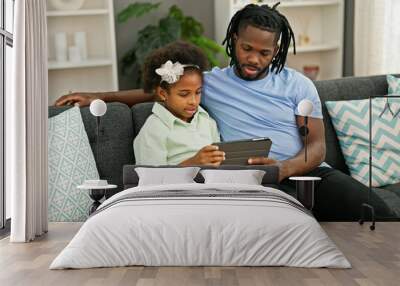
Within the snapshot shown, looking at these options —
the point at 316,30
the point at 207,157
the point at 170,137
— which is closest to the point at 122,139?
the point at 170,137

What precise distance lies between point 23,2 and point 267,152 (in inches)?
70.4

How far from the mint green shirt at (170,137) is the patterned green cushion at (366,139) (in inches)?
34.2

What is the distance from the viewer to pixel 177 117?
4.96m

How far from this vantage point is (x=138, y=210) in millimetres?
3605

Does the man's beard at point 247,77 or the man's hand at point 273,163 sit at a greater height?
the man's beard at point 247,77

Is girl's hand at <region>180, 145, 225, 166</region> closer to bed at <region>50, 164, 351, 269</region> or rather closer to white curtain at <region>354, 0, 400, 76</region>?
bed at <region>50, 164, 351, 269</region>

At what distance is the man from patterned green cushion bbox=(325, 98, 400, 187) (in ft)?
0.54

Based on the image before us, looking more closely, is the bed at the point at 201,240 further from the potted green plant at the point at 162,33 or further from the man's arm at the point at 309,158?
the potted green plant at the point at 162,33

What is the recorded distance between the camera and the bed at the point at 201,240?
138 inches

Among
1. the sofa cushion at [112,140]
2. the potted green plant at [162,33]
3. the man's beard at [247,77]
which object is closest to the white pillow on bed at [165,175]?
the sofa cushion at [112,140]

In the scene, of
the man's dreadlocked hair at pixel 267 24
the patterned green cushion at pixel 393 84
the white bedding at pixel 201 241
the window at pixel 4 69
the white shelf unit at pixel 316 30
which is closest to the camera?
the white bedding at pixel 201 241

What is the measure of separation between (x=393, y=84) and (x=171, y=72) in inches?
61.7

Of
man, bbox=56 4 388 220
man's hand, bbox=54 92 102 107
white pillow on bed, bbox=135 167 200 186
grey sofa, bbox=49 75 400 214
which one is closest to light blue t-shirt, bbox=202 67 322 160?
man, bbox=56 4 388 220

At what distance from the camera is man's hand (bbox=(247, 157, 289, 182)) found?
4848mm
